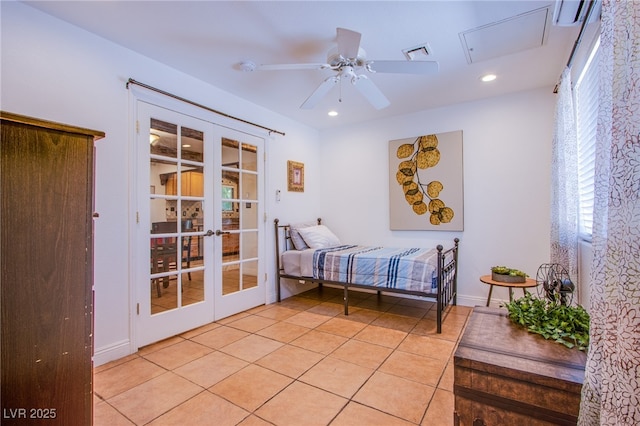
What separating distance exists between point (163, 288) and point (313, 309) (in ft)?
5.54

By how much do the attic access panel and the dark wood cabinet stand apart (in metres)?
2.54

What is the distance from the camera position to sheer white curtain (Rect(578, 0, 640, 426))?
0.67 meters

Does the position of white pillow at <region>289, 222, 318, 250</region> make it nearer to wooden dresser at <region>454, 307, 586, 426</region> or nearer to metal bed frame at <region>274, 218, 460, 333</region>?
metal bed frame at <region>274, 218, 460, 333</region>

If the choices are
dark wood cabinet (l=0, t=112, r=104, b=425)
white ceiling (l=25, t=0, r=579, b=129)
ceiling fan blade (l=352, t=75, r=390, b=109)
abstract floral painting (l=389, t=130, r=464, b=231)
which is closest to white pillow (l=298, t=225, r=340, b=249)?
abstract floral painting (l=389, t=130, r=464, b=231)

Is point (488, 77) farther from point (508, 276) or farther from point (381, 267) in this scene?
point (381, 267)

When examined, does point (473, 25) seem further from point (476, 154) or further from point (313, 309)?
point (313, 309)

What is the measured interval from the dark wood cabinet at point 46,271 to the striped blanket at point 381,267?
2555 millimetres

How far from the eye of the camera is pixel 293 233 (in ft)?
13.0

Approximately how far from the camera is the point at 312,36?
2.21 meters

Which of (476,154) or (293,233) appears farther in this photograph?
(293,233)

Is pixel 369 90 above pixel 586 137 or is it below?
above

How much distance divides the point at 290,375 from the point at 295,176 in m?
2.75

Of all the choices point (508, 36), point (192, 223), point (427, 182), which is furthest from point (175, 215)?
point (508, 36)

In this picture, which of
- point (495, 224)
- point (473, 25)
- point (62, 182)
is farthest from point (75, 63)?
point (495, 224)
